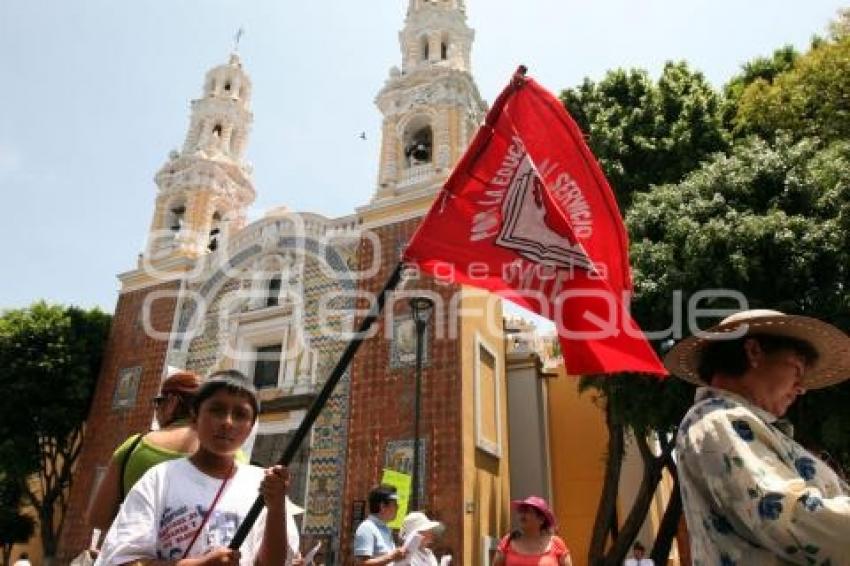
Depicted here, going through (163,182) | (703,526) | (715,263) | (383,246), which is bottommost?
(703,526)

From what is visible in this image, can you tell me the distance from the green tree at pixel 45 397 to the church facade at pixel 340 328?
2.28 feet

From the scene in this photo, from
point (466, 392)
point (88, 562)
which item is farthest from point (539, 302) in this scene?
point (466, 392)

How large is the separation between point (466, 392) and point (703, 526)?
35.9ft

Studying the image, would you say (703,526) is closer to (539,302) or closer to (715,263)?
(539,302)

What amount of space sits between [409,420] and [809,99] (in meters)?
8.91

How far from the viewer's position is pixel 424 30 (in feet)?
62.6

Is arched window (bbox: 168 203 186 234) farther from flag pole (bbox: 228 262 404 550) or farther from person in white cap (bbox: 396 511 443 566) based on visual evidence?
flag pole (bbox: 228 262 404 550)

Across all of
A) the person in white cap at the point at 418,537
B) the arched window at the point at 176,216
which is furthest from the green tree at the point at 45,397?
the person in white cap at the point at 418,537

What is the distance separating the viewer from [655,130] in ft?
39.3

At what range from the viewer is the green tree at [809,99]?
30.6 feet

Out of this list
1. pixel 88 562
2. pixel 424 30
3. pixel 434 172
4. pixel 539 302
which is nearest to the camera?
pixel 539 302

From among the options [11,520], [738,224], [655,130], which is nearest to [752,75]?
[655,130]

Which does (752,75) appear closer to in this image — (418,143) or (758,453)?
(418,143)

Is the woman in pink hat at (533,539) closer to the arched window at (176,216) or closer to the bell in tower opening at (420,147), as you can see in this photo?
the bell in tower opening at (420,147)
